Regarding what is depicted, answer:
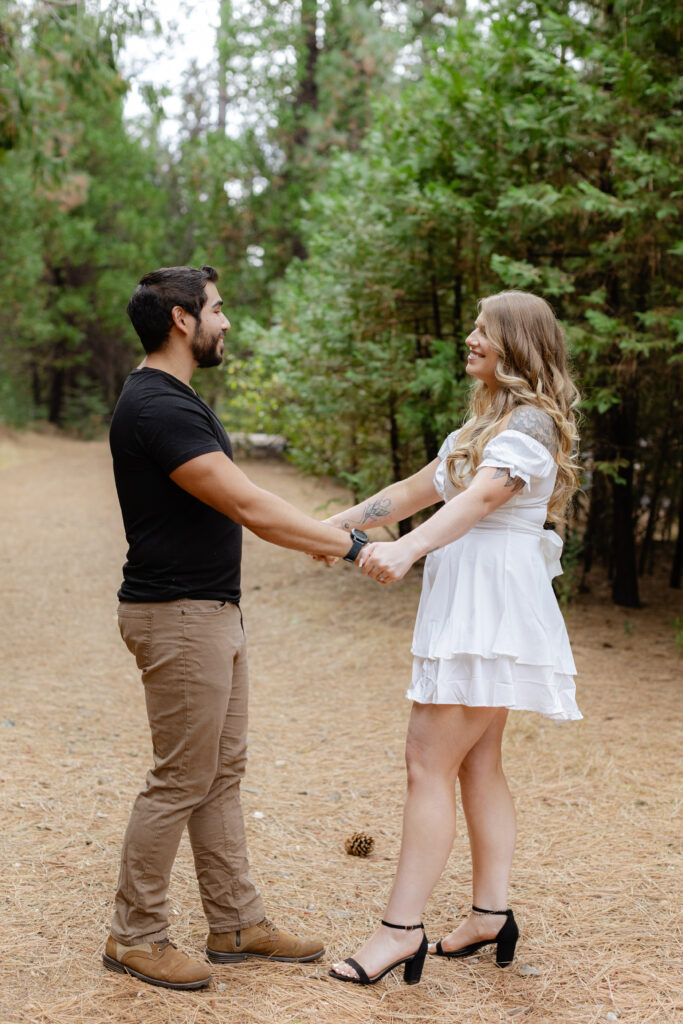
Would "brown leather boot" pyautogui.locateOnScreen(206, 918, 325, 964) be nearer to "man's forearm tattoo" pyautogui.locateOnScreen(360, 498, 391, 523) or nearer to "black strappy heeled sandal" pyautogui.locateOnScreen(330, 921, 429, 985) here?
"black strappy heeled sandal" pyautogui.locateOnScreen(330, 921, 429, 985)

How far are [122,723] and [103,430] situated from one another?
25869mm

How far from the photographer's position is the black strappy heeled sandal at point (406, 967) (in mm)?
2857

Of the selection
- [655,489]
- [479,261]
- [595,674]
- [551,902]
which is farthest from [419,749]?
[655,489]

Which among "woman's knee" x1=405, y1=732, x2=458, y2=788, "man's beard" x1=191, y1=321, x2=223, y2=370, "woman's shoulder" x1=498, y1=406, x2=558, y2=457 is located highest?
"man's beard" x1=191, y1=321, x2=223, y2=370

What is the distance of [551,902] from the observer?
11.8ft

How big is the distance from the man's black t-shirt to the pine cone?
170 centimetres

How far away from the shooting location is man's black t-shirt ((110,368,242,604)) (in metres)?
2.69

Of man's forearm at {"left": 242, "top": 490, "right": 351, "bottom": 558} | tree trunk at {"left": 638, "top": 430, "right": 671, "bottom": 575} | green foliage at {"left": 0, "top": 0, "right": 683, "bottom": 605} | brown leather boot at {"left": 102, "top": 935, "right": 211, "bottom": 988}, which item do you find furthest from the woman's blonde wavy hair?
tree trunk at {"left": 638, "top": 430, "right": 671, "bottom": 575}

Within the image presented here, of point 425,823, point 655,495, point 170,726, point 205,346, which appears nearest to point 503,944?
point 425,823

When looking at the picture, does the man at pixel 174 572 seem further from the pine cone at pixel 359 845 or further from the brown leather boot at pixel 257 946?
the pine cone at pixel 359 845

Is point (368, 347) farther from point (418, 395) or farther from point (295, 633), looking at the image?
point (295, 633)

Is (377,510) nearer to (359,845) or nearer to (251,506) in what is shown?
(251,506)

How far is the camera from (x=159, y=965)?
9.30ft

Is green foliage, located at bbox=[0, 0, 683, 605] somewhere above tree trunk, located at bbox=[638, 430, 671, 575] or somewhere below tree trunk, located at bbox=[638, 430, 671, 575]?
above
